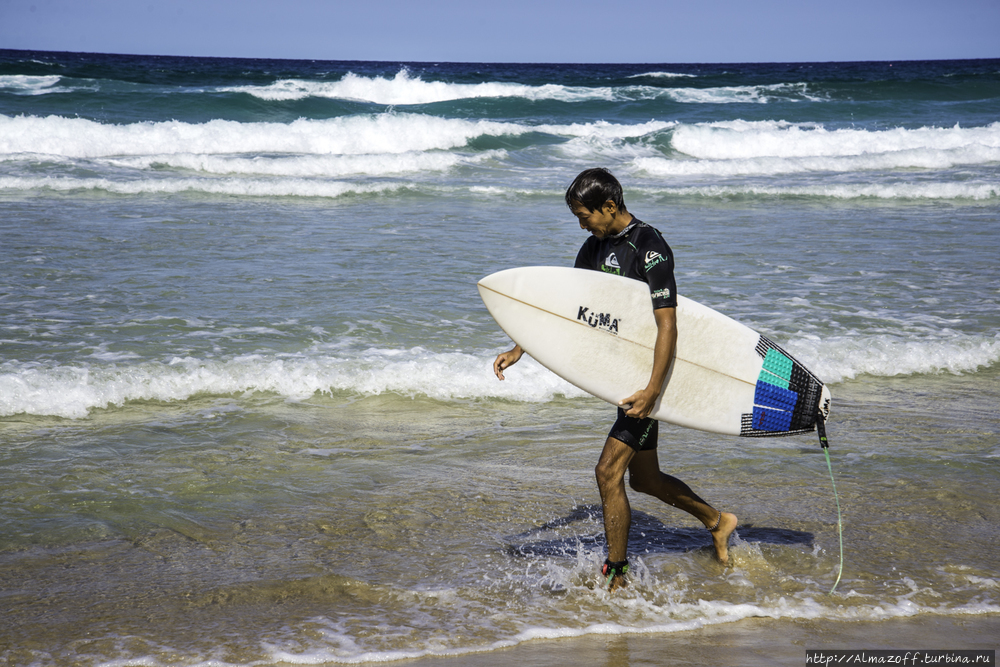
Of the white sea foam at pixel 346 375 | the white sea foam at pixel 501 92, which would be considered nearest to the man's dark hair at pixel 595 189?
the white sea foam at pixel 346 375

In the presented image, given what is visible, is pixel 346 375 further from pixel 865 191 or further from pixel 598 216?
pixel 865 191

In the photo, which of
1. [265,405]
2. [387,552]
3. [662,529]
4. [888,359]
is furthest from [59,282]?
[888,359]

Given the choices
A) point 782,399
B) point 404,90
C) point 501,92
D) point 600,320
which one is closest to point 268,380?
point 600,320

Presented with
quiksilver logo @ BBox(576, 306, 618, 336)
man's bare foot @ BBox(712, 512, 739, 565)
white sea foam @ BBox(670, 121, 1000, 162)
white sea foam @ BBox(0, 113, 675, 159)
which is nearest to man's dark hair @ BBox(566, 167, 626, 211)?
quiksilver logo @ BBox(576, 306, 618, 336)

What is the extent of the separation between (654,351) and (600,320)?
34cm

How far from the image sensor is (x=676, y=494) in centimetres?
309

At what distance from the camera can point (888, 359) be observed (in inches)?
226

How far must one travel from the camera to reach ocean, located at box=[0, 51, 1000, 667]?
2.80 meters

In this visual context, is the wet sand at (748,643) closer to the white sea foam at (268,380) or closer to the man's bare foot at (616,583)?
the man's bare foot at (616,583)

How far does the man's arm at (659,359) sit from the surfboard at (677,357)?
0.31 m

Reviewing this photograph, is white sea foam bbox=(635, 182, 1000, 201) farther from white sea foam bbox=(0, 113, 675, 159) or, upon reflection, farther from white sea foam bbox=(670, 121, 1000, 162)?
white sea foam bbox=(0, 113, 675, 159)

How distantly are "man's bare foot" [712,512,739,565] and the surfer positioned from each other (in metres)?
0.08

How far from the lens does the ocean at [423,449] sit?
2805 millimetres

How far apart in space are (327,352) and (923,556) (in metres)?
3.95
